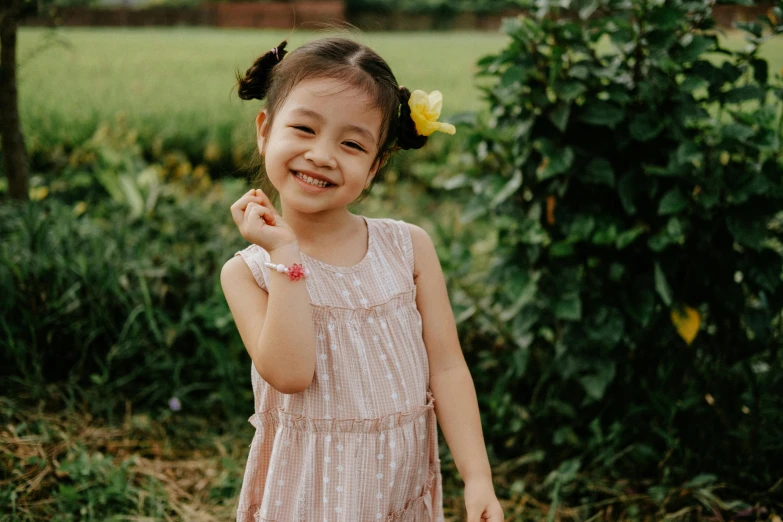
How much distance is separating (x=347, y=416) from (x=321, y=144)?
1.67 ft

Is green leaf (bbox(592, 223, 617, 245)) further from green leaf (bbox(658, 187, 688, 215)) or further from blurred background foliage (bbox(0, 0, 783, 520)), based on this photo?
green leaf (bbox(658, 187, 688, 215))

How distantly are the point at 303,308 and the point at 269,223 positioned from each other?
18 cm

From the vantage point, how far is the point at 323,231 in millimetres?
1472

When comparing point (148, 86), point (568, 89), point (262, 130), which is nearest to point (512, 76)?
point (568, 89)

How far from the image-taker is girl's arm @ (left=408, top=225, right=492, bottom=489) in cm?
146

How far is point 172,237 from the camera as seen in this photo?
3.13 metres

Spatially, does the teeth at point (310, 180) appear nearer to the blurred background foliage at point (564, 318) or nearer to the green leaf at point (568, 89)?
the blurred background foliage at point (564, 318)

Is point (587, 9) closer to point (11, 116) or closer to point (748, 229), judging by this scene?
point (748, 229)

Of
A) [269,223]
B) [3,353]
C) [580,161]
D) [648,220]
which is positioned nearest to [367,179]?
[269,223]

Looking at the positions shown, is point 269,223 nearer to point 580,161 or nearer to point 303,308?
point 303,308

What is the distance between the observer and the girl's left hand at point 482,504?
4.62 feet

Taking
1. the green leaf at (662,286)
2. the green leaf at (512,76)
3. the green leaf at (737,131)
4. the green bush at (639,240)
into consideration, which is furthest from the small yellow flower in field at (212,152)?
the green leaf at (737,131)

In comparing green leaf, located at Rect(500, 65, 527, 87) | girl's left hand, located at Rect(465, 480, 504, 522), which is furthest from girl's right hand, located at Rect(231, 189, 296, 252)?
green leaf, located at Rect(500, 65, 527, 87)

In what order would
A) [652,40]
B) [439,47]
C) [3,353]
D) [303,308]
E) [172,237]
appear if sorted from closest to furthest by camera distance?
[303,308], [652,40], [3,353], [172,237], [439,47]
